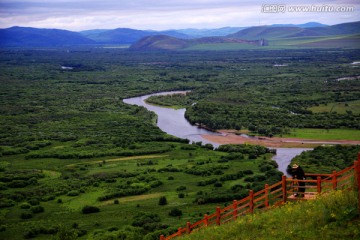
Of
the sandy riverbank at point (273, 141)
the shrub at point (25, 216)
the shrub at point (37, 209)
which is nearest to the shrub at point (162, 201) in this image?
the shrub at point (37, 209)

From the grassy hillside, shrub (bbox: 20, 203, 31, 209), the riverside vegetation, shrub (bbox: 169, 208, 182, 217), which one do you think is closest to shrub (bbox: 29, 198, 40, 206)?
the riverside vegetation

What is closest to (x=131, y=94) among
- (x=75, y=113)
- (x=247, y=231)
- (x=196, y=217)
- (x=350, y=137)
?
(x=75, y=113)

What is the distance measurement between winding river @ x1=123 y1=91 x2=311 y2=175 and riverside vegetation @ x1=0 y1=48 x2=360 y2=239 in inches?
72.7

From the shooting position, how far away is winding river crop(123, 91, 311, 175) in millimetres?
64125

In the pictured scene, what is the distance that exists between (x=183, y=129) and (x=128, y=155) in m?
18.5

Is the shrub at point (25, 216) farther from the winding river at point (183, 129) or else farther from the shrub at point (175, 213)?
the winding river at point (183, 129)

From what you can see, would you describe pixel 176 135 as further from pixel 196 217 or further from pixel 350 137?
pixel 196 217

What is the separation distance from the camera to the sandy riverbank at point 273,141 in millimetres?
71062

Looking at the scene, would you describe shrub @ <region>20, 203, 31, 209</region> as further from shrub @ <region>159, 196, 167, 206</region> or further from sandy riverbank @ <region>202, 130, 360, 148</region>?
sandy riverbank @ <region>202, 130, 360, 148</region>

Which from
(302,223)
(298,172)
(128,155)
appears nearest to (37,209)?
(128,155)

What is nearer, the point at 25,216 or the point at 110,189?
the point at 25,216

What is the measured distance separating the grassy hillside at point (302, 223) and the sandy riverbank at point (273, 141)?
54.1 metres

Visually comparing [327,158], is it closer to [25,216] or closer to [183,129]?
[183,129]

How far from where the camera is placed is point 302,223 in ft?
54.1
